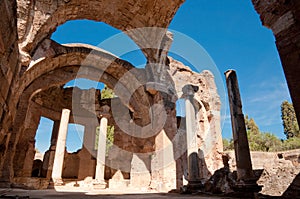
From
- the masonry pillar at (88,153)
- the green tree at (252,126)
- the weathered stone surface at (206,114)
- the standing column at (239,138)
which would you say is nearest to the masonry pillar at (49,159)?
the masonry pillar at (88,153)

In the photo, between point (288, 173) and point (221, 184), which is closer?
point (288, 173)

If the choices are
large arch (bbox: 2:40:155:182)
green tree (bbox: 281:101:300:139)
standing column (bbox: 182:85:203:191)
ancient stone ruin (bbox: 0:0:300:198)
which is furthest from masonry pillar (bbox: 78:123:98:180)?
green tree (bbox: 281:101:300:139)

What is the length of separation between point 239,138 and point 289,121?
32.1 meters

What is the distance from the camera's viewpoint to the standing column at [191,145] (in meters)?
7.29

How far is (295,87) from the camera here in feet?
9.53

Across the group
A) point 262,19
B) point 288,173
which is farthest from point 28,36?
point 288,173

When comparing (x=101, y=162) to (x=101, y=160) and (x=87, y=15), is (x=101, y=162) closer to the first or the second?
(x=101, y=160)

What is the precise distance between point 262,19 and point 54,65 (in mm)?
9902

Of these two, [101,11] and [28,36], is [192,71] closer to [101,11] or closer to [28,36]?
[101,11]

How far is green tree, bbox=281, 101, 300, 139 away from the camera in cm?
3040

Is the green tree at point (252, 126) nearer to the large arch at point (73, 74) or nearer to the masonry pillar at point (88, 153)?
the masonry pillar at point (88, 153)

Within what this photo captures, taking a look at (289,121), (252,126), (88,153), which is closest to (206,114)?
(88,153)

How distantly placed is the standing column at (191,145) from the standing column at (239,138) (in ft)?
6.47

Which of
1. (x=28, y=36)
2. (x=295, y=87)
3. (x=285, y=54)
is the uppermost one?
(x=28, y=36)
